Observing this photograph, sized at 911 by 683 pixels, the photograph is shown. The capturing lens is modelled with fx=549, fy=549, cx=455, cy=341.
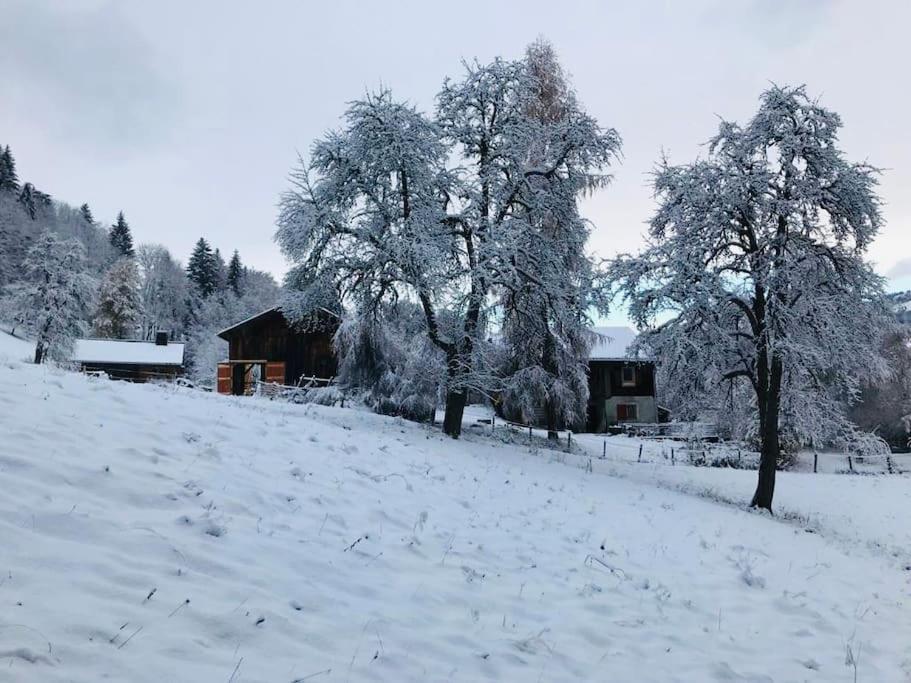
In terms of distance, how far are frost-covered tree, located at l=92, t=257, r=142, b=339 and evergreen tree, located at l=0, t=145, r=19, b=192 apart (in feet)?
144

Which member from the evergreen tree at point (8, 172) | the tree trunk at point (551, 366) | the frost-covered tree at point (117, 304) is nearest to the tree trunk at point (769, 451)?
the tree trunk at point (551, 366)

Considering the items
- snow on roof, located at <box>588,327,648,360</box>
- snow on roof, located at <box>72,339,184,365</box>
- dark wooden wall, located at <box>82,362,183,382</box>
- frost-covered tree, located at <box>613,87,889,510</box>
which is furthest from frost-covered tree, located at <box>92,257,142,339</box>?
frost-covered tree, located at <box>613,87,889,510</box>

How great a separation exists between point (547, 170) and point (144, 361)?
46.8m

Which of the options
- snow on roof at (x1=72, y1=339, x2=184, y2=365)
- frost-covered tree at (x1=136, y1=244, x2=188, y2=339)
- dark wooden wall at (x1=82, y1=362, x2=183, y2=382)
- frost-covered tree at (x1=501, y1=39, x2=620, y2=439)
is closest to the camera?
frost-covered tree at (x1=501, y1=39, x2=620, y2=439)

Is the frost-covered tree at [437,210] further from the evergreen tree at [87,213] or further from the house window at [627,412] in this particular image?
the evergreen tree at [87,213]

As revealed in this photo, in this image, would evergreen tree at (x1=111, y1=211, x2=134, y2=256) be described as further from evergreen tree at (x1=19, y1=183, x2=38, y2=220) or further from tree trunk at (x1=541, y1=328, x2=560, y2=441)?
tree trunk at (x1=541, y1=328, x2=560, y2=441)

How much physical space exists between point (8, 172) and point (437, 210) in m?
116

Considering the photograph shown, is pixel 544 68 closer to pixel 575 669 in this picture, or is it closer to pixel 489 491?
pixel 489 491

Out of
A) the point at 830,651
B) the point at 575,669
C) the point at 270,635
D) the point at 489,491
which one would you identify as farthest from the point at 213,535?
the point at 830,651

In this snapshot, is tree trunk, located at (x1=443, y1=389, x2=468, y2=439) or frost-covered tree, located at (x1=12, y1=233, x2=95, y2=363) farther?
frost-covered tree, located at (x1=12, y1=233, x2=95, y2=363)

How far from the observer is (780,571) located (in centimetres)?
852

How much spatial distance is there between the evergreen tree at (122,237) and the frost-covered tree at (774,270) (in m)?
107

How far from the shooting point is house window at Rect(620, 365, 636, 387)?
1785 inches

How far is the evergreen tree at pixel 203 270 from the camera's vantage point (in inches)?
3548
